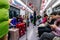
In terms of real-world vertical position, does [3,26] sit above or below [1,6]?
below

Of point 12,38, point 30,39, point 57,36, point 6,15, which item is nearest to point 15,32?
point 12,38

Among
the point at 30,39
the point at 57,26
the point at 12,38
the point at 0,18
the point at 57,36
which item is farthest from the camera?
the point at 30,39

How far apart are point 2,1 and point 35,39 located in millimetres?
5140

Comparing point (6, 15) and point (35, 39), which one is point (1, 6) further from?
point (35, 39)

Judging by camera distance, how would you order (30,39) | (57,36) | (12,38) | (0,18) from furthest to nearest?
(30,39), (12,38), (57,36), (0,18)

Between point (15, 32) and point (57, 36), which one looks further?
point (15, 32)

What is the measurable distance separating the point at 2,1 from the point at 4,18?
0.14m

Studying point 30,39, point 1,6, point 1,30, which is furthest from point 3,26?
point 30,39

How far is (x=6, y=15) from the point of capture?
119 centimetres

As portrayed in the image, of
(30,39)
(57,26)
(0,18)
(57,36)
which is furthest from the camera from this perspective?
(30,39)

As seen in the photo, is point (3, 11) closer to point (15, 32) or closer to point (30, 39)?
point (15, 32)

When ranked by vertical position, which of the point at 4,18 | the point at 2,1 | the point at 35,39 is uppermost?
the point at 2,1

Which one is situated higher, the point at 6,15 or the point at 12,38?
the point at 6,15

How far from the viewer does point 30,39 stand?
20.2 ft
